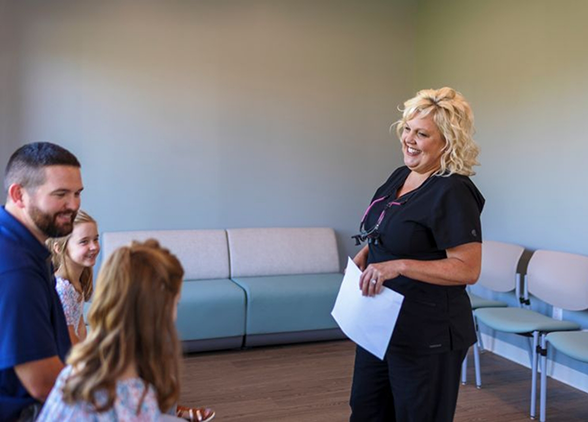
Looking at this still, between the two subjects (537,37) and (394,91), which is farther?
(394,91)

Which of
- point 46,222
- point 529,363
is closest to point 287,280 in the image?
point 529,363

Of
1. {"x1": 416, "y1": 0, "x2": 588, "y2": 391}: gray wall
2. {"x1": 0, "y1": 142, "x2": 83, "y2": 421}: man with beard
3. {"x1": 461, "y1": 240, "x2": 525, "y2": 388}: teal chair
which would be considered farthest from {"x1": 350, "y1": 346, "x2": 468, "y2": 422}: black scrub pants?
{"x1": 416, "y1": 0, "x2": 588, "y2": 391}: gray wall

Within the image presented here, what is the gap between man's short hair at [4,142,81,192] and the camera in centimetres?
145

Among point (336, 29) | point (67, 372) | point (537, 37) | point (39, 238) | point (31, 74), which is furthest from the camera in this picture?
point (336, 29)

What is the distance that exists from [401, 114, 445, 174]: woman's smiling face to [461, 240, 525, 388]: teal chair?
213cm

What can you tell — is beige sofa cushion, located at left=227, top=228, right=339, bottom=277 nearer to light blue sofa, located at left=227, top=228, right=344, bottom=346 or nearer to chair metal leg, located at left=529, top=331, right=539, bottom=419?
light blue sofa, located at left=227, top=228, right=344, bottom=346

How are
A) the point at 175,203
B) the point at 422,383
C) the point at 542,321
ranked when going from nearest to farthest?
the point at 422,383 → the point at 542,321 → the point at 175,203

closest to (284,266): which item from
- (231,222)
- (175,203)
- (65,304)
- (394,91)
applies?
(231,222)

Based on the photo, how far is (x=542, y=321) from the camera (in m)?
3.33

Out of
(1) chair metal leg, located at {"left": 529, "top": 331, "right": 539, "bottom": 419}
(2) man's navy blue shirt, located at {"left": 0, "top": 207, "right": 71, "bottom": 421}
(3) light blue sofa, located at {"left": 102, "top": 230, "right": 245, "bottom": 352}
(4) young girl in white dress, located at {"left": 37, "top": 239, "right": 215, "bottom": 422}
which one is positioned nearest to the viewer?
(4) young girl in white dress, located at {"left": 37, "top": 239, "right": 215, "bottom": 422}

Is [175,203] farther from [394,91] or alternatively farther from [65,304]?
[65,304]

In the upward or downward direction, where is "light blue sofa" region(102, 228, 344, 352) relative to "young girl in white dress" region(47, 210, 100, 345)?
downward

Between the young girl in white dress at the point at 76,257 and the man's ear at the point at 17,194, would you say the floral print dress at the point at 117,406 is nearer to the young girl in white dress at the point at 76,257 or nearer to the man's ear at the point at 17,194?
the man's ear at the point at 17,194

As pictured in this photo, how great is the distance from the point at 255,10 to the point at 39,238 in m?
3.82
